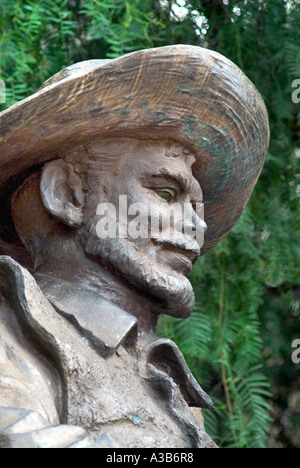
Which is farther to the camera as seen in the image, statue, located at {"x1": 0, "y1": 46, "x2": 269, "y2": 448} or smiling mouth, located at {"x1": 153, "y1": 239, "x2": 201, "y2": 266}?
smiling mouth, located at {"x1": 153, "y1": 239, "x2": 201, "y2": 266}

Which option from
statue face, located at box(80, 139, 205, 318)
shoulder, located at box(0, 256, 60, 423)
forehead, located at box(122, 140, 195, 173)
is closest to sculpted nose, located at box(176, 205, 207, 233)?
statue face, located at box(80, 139, 205, 318)

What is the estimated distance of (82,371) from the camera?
225 centimetres

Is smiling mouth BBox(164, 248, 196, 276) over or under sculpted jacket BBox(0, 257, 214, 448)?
over

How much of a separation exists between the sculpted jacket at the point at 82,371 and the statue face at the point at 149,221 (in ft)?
0.35

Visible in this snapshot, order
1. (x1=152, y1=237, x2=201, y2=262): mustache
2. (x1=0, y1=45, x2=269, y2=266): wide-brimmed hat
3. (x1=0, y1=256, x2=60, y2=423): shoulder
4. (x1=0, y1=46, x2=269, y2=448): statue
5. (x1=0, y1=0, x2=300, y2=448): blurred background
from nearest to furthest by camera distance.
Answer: (x1=0, y1=256, x2=60, y2=423): shoulder < (x1=0, y1=46, x2=269, y2=448): statue < (x1=0, y1=45, x2=269, y2=266): wide-brimmed hat < (x1=152, y1=237, x2=201, y2=262): mustache < (x1=0, y1=0, x2=300, y2=448): blurred background

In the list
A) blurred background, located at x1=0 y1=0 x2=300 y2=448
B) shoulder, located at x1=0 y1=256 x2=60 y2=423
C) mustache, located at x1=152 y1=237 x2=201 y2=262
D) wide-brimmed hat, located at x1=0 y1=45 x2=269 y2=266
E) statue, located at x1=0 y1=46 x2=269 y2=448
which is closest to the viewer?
shoulder, located at x1=0 y1=256 x2=60 y2=423

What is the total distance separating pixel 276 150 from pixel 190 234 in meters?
1.62

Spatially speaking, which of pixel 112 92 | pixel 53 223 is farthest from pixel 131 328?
pixel 112 92

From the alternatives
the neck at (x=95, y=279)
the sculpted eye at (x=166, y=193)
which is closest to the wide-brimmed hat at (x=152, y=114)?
the sculpted eye at (x=166, y=193)

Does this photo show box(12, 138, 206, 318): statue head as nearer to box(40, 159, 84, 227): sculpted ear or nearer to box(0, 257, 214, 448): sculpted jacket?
box(40, 159, 84, 227): sculpted ear

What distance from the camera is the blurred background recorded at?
3.73m

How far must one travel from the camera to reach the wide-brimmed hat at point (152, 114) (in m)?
2.43

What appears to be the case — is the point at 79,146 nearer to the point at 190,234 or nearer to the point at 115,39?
the point at 190,234

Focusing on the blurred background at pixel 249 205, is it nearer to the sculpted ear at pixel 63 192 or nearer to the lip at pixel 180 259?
the sculpted ear at pixel 63 192
